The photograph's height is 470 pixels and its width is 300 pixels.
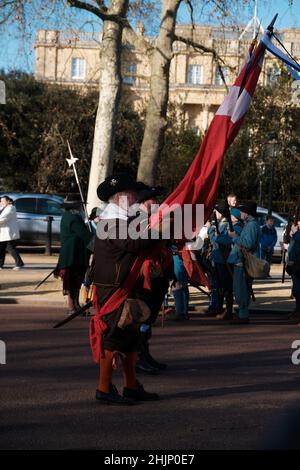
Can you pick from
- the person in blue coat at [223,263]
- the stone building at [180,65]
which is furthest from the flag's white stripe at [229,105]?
the stone building at [180,65]

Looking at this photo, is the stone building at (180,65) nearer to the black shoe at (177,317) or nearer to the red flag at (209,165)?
the black shoe at (177,317)

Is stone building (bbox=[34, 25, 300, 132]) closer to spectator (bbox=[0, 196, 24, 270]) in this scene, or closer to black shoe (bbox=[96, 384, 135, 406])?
spectator (bbox=[0, 196, 24, 270])

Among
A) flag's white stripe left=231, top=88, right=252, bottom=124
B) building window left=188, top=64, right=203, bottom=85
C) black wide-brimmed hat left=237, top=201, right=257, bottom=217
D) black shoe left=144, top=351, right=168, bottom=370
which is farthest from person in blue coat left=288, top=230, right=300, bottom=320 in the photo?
building window left=188, top=64, right=203, bottom=85

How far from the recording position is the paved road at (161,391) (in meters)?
6.17

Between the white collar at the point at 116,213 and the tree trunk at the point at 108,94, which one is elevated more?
the tree trunk at the point at 108,94

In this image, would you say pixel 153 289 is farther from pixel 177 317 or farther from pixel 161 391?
pixel 177 317

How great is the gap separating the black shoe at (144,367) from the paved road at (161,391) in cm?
13

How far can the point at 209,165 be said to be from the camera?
27.5 feet

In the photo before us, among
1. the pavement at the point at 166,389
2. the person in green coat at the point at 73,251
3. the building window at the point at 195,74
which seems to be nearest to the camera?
the pavement at the point at 166,389

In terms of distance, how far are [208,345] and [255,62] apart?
3.63 metres

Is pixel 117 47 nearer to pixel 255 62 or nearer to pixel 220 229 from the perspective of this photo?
pixel 220 229

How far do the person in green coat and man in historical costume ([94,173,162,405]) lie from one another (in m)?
6.19

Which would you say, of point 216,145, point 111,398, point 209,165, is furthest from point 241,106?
point 111,398

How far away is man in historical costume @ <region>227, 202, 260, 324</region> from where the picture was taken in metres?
13.5
